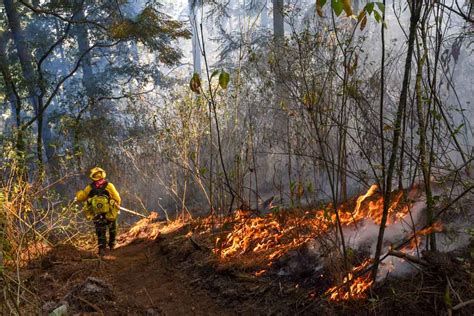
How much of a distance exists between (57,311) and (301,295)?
2.32 meters

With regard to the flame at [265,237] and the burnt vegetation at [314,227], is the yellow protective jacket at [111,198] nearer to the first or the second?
the burnt vegetation at [314,227]

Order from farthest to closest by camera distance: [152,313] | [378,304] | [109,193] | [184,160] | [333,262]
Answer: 1. [109,193]
2. [184,160]
3. [152,313]
4. [333,262]
5. [378,304]

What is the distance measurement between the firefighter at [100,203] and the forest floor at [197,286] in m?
0.72

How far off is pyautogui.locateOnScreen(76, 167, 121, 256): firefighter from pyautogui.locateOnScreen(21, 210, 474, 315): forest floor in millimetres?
716

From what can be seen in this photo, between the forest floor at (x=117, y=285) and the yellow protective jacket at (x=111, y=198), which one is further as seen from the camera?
the yellow protective jacket at (x=111, y=198)

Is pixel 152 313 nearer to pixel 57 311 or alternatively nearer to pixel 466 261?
pixel 57 311

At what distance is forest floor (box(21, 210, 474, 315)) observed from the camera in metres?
3.10

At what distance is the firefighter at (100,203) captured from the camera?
6.66 m

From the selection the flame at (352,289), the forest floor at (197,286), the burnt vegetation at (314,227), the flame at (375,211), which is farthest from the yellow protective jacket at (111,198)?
the flame at (352,289)

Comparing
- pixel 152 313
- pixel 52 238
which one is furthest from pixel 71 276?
pixel 52 238

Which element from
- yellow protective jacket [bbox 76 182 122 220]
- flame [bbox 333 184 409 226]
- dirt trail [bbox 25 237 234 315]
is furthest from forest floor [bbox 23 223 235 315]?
flame [bbox 333 184 409 226]

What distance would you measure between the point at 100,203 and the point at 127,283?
6.84 feet

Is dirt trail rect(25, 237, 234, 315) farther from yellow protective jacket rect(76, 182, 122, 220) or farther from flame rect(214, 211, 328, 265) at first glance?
yellow protective jacket rect(76, 182, 122, 220)

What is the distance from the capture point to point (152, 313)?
12.8 feet
